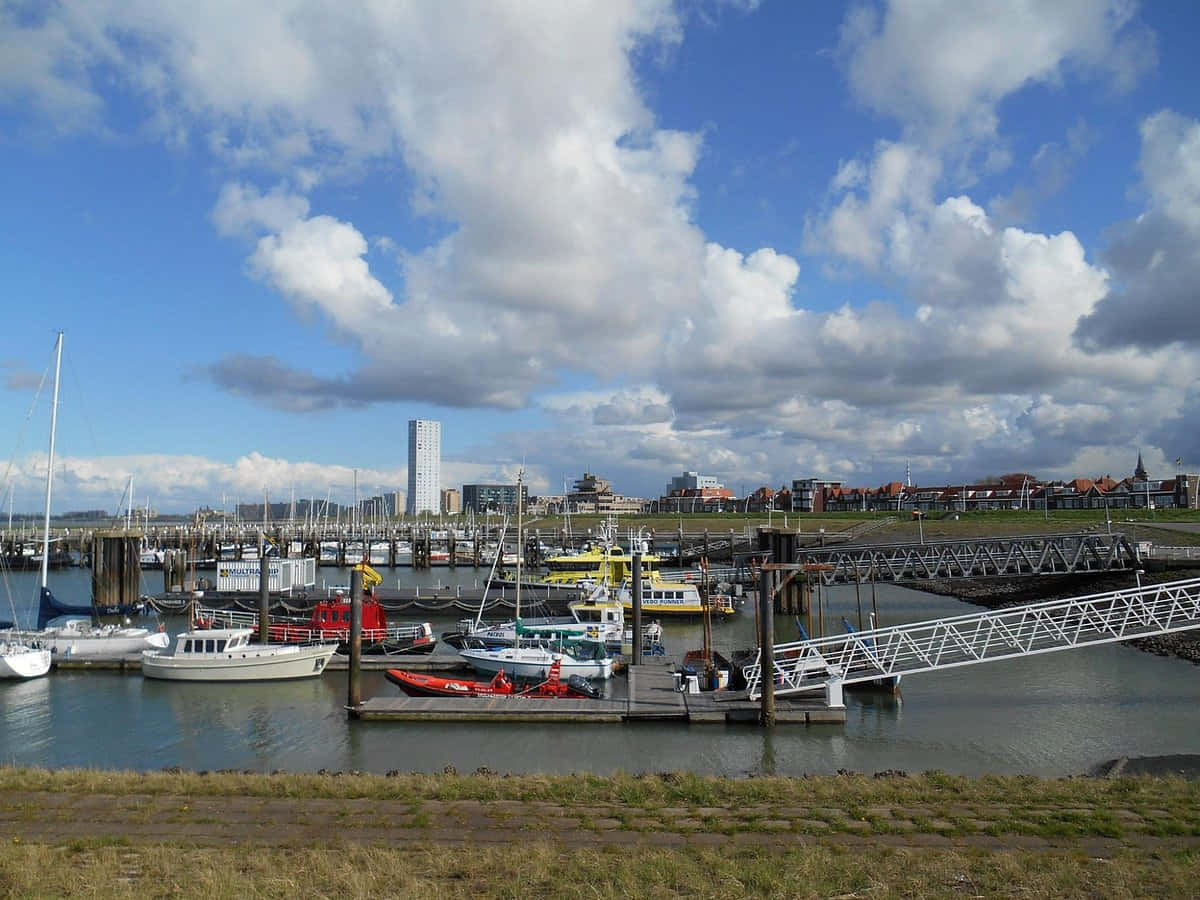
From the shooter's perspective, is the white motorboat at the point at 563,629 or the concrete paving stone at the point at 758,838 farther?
the white motorboat at the point at 563,629

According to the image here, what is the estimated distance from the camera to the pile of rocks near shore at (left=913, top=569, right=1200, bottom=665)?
120ft

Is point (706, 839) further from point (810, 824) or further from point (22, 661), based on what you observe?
point (22, 661)

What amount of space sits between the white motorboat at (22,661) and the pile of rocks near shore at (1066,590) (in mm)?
47167

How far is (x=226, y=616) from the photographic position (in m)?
48.5

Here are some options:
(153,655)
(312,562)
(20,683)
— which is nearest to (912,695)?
(153,655)

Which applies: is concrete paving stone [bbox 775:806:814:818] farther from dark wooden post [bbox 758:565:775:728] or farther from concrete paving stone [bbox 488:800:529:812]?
dark wooden post [bbox 758:565:775:728]

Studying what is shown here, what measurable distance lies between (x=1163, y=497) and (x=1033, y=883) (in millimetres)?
170907

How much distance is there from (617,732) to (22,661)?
24.5 meters

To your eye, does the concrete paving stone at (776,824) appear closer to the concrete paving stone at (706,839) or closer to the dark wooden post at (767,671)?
the concrete paving stone at (706,839)

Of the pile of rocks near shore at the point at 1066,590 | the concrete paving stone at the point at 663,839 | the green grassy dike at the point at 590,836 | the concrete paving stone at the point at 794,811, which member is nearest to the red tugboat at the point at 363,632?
the green grassy dike at the point at 590,836

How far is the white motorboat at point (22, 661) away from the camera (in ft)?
104

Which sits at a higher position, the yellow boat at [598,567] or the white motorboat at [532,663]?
the yellow boat at [598,567]

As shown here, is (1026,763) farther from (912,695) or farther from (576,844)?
(576,844)

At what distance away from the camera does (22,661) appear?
3178cm
